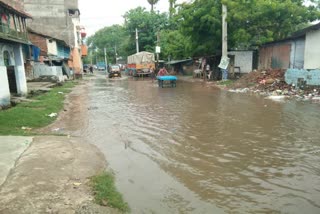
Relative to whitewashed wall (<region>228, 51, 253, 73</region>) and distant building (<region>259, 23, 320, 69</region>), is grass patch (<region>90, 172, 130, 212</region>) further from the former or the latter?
whitewashed wall (<region>228, 51, 253, 73</region>)

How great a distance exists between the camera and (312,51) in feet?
60.8

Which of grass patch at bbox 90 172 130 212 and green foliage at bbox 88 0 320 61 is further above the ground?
green foliage at bbox 88 0 320 61

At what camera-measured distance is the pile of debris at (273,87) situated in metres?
16.3

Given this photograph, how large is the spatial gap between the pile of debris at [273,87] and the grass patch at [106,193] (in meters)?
13.0

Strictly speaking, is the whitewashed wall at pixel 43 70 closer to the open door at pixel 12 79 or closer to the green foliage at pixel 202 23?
the open door at pixel 12 79

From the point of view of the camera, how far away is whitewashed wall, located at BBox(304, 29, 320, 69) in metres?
18.1

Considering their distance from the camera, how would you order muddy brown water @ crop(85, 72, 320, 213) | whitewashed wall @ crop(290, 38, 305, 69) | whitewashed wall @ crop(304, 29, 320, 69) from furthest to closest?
whitewashed wall @ crop(290, 38, 305, 69) < whitewashed wall @ crop(304, 29, 320, 69) < muddy brown water @ crop(85, 72, 320, 213)

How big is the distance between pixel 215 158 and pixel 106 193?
297 centimetres

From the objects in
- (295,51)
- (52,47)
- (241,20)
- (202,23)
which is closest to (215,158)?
(295,51)

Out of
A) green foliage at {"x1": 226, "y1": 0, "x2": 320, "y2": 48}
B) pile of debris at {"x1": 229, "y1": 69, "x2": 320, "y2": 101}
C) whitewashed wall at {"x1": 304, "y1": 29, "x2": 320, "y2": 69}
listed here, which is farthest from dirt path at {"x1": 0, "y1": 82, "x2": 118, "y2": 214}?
green foliage at {"x1": 226, "y1": 0, "x2": 320, "y2": 48}

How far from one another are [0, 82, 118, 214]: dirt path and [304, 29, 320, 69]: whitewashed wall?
15.7 metres

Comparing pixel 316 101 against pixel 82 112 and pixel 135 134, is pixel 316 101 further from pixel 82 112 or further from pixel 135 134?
pixel 82 112

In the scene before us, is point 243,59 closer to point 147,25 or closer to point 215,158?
point 215,158

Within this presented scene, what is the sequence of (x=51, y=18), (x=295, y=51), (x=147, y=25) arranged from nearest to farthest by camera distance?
(x=295, y=51)
(x=51, y=18)
(x=147, y=25)
